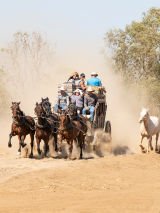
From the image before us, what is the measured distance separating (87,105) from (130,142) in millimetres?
5616

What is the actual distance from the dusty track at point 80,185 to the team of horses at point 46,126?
3.02ft

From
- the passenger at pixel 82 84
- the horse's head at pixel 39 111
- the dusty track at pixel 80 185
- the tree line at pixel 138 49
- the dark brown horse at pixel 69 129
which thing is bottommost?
the dusty track at pixel 80 185

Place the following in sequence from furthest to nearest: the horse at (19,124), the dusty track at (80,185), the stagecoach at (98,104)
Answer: the stagecoach at (98,104) < the horse at (19,124) < the dusty track at (80,185)

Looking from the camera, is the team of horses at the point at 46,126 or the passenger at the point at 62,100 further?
the passenger at the point at 62,100

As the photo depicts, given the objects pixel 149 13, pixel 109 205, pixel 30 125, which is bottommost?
pixel 109 205

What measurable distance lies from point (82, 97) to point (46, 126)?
2.86 meters

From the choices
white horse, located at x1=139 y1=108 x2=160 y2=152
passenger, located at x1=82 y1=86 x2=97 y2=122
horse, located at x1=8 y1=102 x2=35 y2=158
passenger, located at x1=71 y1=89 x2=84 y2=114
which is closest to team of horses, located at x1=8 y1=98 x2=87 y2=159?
horse, located at x1=8 y1=102 x2=35 y2=158

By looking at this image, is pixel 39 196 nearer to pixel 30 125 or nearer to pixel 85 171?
pixel 85 171

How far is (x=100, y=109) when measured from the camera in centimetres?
2508

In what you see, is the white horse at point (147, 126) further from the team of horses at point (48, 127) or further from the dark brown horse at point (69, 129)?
the dark brown horse at point (69, 129)

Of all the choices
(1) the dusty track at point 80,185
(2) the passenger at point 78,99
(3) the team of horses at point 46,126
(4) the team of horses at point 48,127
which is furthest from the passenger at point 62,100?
(1) the dusty track at point 80,185

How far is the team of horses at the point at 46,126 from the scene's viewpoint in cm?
2181

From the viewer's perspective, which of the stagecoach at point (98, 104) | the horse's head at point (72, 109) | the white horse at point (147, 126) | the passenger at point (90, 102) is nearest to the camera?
the horse's head at point (72, 109)

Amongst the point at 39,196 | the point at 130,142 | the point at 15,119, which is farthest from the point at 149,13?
the point at 39,196
